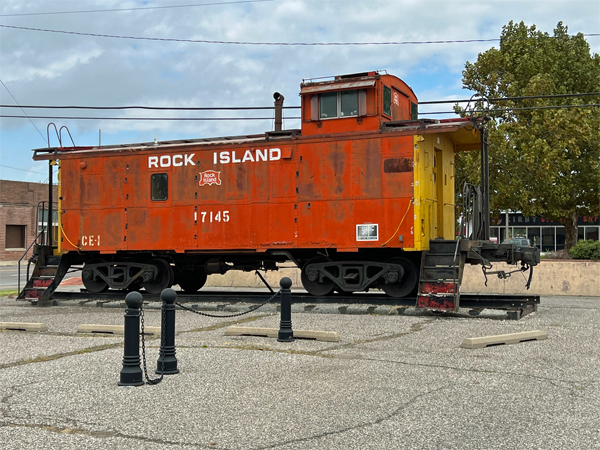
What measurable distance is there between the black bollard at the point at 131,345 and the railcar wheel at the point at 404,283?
8.10 metres

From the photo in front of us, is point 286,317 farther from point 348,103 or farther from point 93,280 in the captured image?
point 93,280

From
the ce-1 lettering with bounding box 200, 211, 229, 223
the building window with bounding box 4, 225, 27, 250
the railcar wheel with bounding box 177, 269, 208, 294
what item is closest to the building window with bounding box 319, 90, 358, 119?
the ce-1 lettering with bounding box 200, 211, 229, 223

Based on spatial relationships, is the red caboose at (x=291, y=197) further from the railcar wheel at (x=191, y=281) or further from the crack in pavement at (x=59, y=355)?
the crack in pavement at (x=59, y=355)

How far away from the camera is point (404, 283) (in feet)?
47.2

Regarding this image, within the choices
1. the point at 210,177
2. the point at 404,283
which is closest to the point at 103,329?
the point at 210,177

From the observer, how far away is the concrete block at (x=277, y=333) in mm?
9641

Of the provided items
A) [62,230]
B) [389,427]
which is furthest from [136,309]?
[62,230]

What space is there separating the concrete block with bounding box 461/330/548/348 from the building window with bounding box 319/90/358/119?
6.68 meters

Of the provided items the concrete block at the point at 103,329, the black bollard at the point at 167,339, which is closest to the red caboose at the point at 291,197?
the concrete block at the point at 103,329

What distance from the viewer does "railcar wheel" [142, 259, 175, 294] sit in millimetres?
16297

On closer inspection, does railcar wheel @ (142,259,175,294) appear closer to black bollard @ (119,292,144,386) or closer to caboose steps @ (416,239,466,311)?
caboose steps @ (416,239,466,311)

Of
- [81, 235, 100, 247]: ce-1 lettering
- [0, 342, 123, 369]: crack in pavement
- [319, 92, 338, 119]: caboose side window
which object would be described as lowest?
[0, 342, 123, 369]: crack in pavement

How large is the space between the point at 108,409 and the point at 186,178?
10.2 m

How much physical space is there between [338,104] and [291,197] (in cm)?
237
